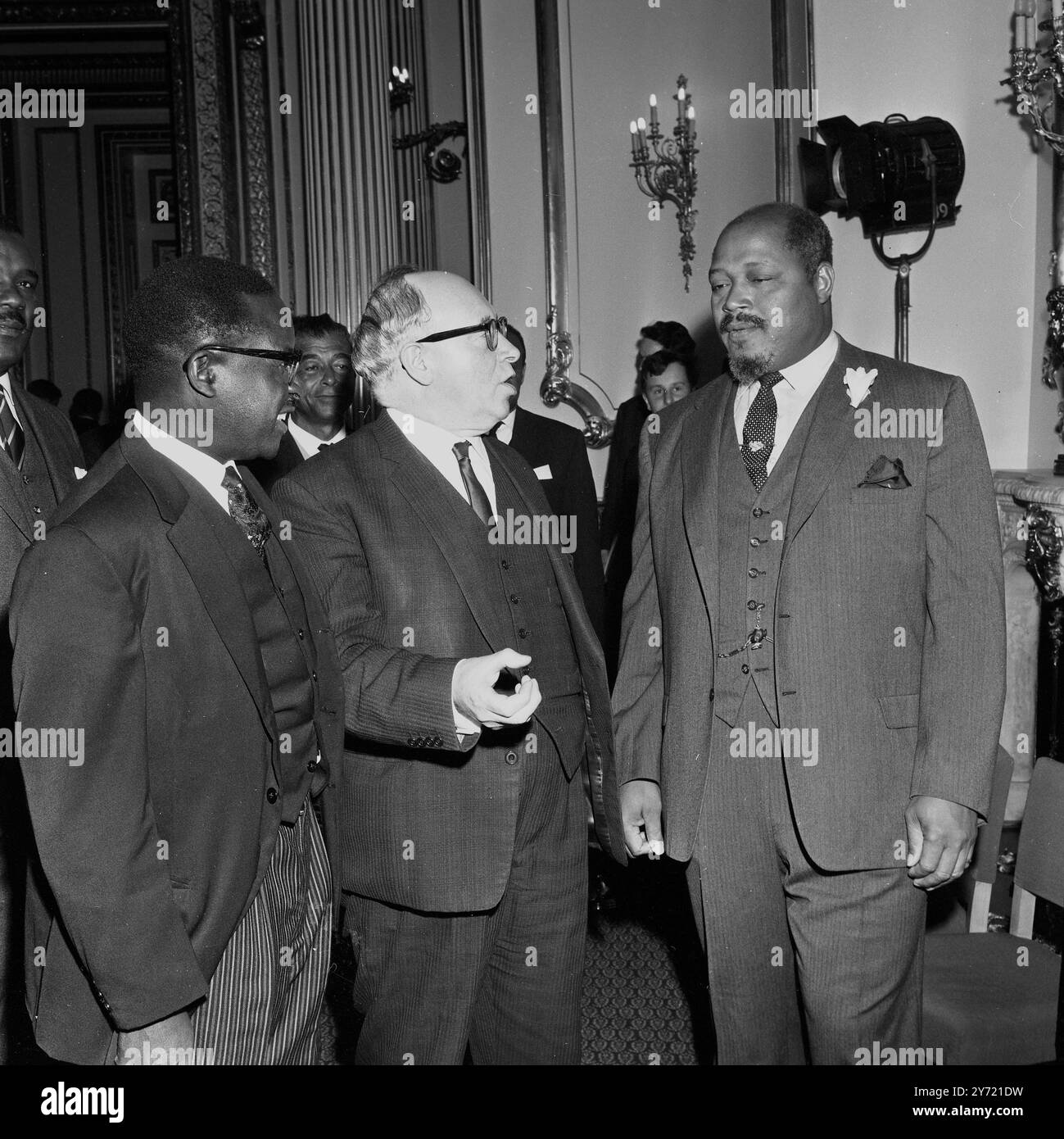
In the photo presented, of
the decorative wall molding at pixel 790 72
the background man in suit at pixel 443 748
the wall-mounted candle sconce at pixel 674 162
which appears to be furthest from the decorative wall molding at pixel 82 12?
the background man in suit at pixel 443 748

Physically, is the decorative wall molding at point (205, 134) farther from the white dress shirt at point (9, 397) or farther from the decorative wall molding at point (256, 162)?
the white dress shirt at point (9, 397)

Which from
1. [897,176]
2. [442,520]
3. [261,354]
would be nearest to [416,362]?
[442,520]

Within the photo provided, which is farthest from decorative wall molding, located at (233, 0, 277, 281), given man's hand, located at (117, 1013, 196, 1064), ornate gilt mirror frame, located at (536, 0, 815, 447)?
man's hand, located at (117, 1013, 196, 1064)

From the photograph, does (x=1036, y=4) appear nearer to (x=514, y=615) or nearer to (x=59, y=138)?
(x=514, y=615)

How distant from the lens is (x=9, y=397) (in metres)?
2.59

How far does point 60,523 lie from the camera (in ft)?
4.75

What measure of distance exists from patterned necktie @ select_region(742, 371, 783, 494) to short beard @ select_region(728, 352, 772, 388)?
0.02 metres

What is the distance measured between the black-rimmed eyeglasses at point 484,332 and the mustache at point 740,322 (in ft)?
1.31

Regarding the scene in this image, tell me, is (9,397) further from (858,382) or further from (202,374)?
(858,382)

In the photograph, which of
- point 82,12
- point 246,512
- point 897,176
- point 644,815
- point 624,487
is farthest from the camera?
point 82,12

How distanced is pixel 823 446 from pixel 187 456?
A: 107 centimetres

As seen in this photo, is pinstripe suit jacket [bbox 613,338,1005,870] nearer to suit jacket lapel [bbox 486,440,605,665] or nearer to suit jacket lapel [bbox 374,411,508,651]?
suit jacket lapel [bbox 486,440,605,665]

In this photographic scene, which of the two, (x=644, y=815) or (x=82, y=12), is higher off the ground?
(x=82, y=12)
